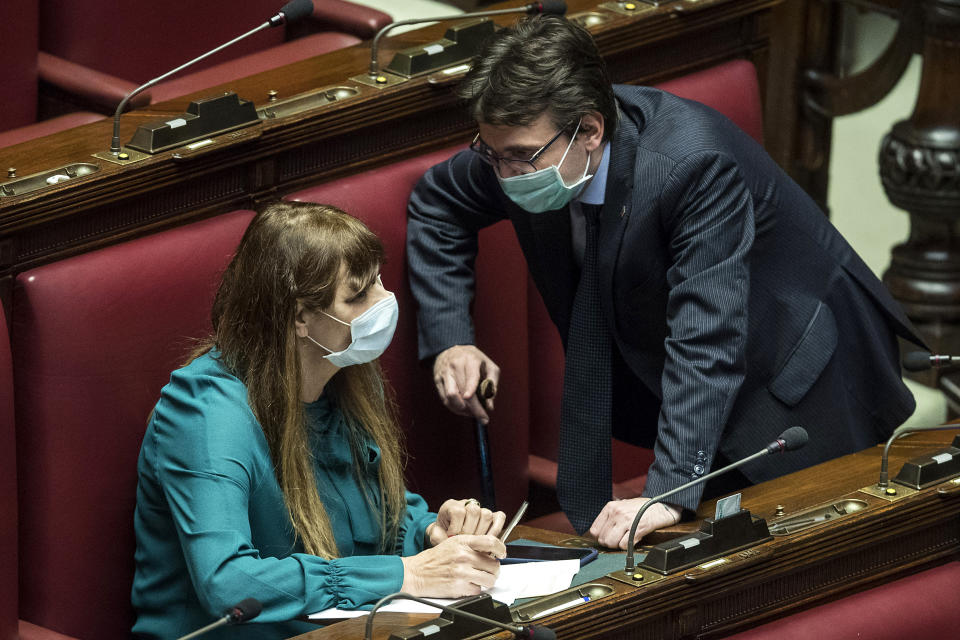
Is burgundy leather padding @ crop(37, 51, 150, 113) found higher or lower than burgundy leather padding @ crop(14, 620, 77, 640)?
higher

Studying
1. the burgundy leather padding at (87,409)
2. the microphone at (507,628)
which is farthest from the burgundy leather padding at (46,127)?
the microphone at (507,628)

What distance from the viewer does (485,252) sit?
8.72 ft

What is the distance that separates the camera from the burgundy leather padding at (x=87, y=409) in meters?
2.18

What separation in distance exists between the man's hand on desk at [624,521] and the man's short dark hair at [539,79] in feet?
1.67

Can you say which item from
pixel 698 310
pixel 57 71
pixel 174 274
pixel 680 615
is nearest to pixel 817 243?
pixel 698 310

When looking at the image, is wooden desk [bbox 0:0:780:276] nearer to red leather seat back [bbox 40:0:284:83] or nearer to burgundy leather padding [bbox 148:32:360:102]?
burgundy leather padding [bbox 148:32:360:102]

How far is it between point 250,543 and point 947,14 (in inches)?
74.3

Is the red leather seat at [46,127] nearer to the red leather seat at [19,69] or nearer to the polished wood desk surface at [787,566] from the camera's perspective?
the red leather seat at [19,69]

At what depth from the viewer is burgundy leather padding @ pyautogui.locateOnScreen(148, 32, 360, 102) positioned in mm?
3072

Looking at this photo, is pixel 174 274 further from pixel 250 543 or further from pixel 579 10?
pixel 579 10

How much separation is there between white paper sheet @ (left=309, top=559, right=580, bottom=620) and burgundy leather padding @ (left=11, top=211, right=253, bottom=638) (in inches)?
15.1

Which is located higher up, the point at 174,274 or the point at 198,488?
the point at 174,274

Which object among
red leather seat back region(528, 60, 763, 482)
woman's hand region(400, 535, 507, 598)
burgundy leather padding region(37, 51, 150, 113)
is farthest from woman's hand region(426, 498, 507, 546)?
burgundy leather padding region(37, 51, 150, 113)

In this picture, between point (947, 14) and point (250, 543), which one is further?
A: point (947, 14)
